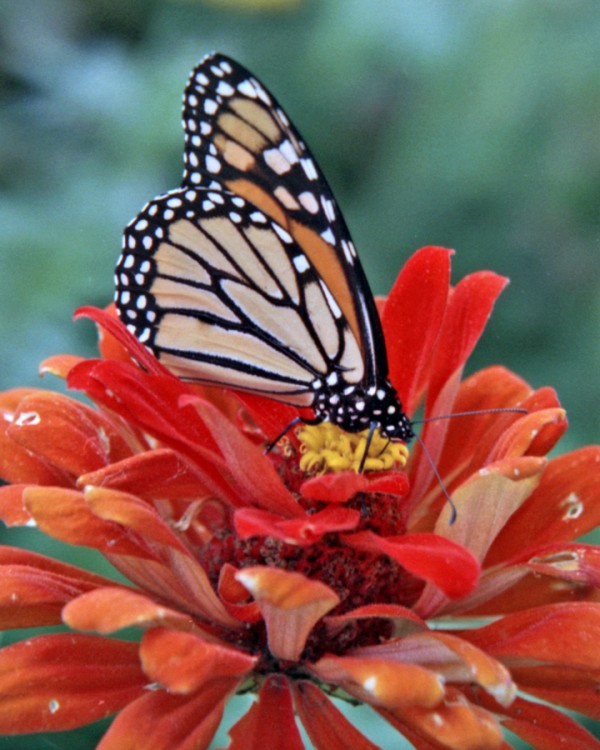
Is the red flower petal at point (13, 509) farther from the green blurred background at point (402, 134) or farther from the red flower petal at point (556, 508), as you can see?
the green blurred background at point (402, 134)

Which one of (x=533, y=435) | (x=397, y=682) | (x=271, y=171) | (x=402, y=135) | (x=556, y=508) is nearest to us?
(x=397, y=682)

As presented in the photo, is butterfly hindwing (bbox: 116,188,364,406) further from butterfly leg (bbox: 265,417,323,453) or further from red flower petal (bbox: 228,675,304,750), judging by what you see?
red flower petal (bbox: 228,675,304,750)

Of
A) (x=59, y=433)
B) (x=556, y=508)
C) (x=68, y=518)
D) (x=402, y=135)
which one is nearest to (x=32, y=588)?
(x=68, y=518)

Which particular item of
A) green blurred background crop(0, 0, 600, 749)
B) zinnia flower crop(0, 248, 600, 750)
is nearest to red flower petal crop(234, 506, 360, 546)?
zinnia flower crop(0, 248, 600, 750)

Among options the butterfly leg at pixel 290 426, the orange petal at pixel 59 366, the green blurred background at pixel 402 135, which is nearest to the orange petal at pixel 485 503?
the butterfly leg at pixel 290 426

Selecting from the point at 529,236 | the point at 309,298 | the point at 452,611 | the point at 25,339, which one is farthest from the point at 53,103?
the point at 452,611

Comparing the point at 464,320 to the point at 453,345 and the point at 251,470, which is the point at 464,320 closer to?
the point at 453,345
